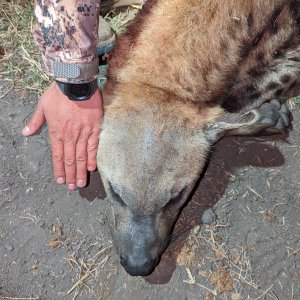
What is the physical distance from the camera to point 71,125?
117 inches

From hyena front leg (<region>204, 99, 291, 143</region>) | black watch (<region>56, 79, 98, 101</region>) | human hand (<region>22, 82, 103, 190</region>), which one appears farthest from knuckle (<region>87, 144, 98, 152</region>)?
hyena front leg (<region>204, 99, 291, 143</region>)

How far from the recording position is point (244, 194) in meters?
3.65

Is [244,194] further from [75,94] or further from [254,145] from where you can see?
[75,94]

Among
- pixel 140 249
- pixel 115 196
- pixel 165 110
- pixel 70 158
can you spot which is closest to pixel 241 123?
pixel 165 110

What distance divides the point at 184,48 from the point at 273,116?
0.73 meters

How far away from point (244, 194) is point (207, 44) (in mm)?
1173

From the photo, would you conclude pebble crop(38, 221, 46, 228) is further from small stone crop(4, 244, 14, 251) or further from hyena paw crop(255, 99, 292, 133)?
hyena paw crop(255, 99, 292, 133)

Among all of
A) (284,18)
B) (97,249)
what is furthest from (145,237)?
(284,18)

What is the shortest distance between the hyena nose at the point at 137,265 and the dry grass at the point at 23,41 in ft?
4.99

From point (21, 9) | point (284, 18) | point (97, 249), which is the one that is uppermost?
point (284, 18)

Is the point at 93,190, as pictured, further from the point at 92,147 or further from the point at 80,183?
the point at 92,147

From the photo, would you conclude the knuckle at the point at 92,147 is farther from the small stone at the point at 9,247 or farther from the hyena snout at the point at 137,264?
the small stone at the point at 9,247

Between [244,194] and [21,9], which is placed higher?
[21,9]

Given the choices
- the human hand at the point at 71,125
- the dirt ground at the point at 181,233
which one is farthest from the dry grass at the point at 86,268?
the human hand at the point at 71,125
